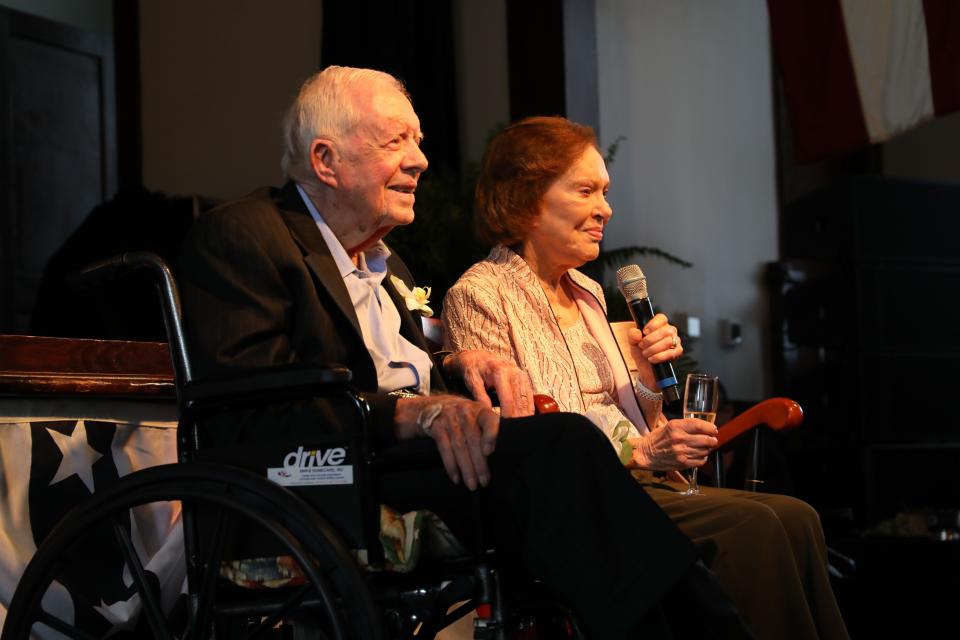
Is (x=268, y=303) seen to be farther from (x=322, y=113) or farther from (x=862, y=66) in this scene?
(x=862, y=66)

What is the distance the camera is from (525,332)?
2480 millimetres

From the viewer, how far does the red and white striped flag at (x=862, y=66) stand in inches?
178

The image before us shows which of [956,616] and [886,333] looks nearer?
[956,616]

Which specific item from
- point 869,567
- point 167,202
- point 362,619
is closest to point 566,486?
point 362,619

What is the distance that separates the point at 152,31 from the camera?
684cm

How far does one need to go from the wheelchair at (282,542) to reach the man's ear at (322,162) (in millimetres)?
413

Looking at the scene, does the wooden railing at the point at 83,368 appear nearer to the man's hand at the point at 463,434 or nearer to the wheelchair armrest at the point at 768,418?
the man's hand at the point at 463,434

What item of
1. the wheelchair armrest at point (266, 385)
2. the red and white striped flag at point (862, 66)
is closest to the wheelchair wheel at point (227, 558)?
the wheelchair armrest at point (266, 385)

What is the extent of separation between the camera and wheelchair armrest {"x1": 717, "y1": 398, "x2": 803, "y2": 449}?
2273 millimetres

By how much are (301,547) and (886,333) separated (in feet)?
11.1

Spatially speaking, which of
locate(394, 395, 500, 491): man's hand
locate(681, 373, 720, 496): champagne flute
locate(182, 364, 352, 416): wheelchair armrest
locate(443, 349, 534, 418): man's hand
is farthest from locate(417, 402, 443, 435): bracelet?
locate(681, 373, 720, 496): champagne flute

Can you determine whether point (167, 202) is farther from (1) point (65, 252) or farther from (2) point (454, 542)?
(2) point (454, 542)

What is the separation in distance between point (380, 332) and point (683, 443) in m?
0.59

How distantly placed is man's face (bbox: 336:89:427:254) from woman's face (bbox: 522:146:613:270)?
490 millimetres
